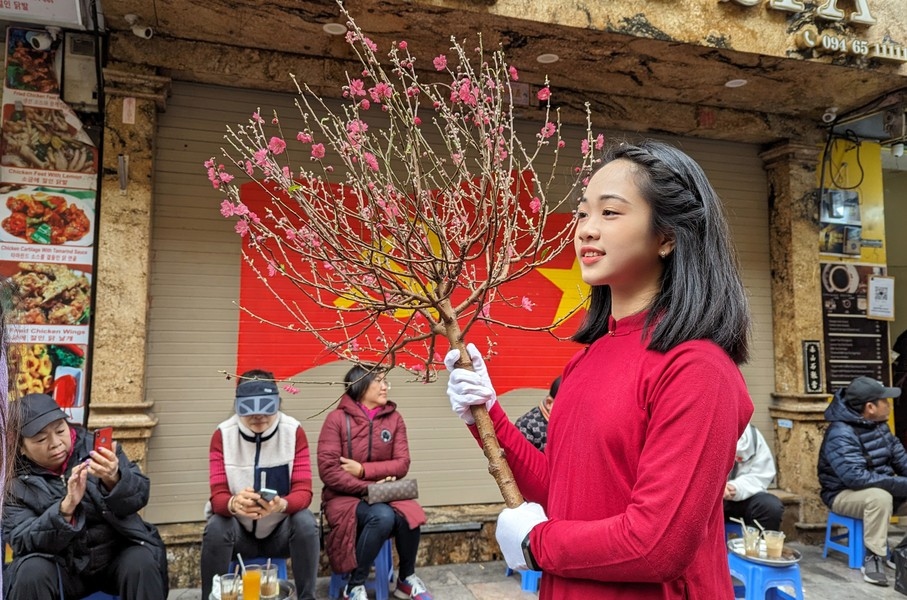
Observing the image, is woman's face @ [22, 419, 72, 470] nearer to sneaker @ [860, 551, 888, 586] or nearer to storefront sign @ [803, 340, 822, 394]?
sneaker @ [860, 551, 888, 586]

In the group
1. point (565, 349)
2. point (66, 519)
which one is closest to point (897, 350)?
point (565, 349)

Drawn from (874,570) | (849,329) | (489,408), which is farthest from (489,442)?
(849,329)

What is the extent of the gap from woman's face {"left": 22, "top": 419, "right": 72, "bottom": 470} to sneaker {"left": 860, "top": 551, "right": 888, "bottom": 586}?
591 centimetres

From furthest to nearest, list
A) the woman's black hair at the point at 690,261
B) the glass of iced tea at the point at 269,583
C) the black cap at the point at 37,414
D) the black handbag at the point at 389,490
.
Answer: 1. the black handbag at the point at 389,490
2. the black cap at the point at 37,414
3. the glass of iced tea at the point at 269,583
4. the woman's black hair at the point at 690,261

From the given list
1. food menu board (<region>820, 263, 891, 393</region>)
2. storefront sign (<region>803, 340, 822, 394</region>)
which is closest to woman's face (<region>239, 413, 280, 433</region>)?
storefront sign (<region>803, 340, 822, 394</region>)

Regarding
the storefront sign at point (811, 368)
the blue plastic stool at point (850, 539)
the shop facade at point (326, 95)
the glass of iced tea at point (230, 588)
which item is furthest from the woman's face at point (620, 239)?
the storefront sign at point (811, 368)

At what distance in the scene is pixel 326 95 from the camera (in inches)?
206

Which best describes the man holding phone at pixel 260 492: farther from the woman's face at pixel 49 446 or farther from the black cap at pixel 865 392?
the black cap at pixel 865 392

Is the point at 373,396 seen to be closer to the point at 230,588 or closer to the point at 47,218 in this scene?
the point at 230,588

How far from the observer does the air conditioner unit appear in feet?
15.2

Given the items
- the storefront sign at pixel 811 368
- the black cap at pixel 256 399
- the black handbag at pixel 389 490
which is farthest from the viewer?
the storefront sign at pixel 811 368

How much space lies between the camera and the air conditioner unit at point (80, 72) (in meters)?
4.64

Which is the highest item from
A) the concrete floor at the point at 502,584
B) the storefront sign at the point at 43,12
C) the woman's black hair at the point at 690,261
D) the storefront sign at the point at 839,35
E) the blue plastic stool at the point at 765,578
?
the storefront sign at the point at 839,35

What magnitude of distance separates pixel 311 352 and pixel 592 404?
13.4ft
